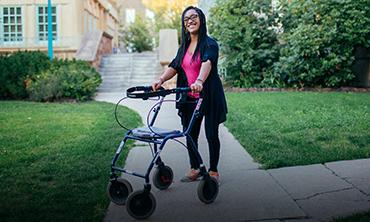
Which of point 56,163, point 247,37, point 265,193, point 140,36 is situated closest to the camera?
point 265,193

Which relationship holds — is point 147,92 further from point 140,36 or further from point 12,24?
point 140,36

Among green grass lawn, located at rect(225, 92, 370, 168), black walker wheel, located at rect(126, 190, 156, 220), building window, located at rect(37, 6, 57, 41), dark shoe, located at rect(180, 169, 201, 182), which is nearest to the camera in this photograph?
black walker wheel, located at rect(126, 190, 156, 220)

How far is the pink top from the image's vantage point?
4.83 m

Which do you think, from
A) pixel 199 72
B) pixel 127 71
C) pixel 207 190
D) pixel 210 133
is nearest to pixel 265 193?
pixel 207 190

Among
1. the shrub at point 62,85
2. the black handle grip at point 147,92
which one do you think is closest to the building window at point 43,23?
the shrub at point 62,85

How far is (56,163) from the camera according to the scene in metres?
6.03

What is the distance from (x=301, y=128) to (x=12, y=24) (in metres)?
15.6

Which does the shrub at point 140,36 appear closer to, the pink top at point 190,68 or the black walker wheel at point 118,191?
the pink top at point 190,68

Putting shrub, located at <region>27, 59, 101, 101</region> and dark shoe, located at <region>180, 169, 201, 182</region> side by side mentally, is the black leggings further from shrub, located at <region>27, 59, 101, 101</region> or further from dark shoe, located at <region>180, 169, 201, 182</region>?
shrub, located at <region>27, 59, 101, 101</region>

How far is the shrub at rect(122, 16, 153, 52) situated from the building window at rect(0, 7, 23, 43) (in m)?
12.9

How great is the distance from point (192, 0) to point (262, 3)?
1588 cm

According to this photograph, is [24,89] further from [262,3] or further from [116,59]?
[262,3]

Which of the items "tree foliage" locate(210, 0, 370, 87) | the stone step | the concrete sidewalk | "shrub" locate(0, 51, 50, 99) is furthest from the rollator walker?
the stone step

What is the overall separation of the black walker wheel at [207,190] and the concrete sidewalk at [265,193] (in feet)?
0.20
